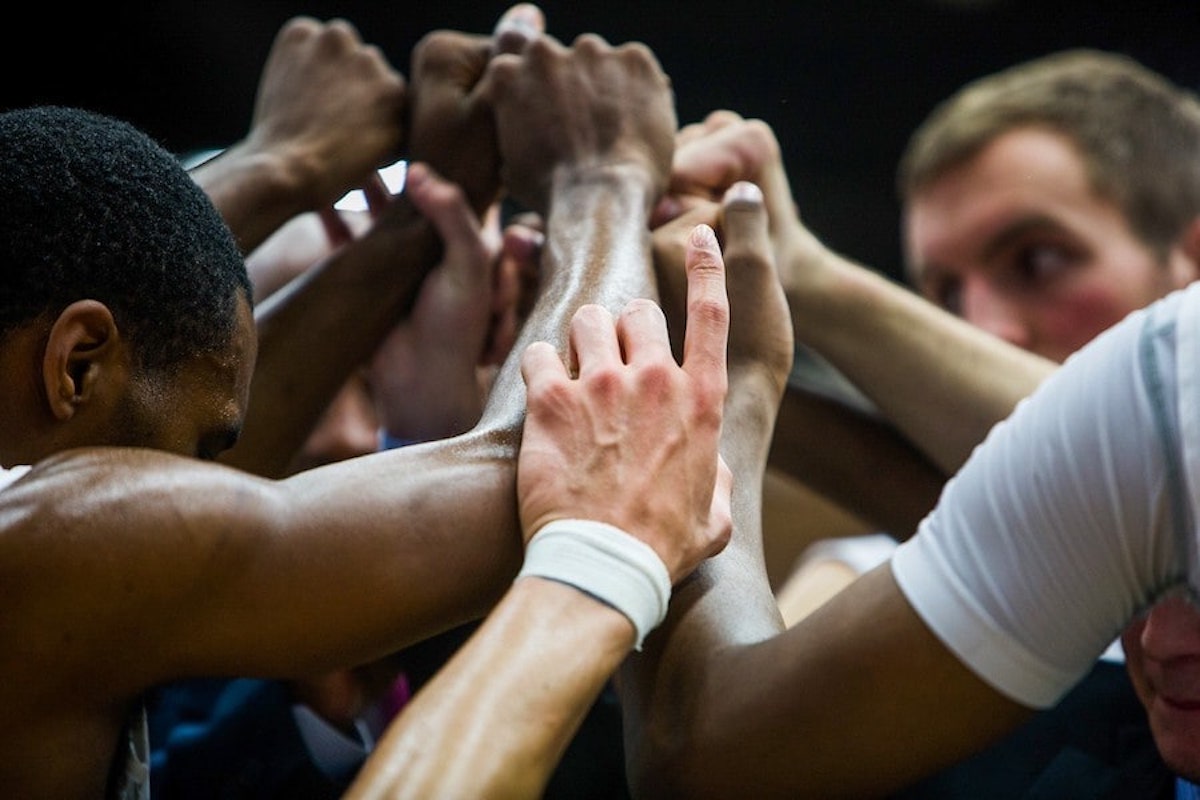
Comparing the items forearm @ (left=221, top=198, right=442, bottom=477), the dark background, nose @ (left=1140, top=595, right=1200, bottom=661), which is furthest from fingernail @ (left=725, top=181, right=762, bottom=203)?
the dark background

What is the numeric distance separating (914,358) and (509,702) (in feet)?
2.45

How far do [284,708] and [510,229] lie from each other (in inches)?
22.6

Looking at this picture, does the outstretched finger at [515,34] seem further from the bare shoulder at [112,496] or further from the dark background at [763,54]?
the dark background at [763,54]

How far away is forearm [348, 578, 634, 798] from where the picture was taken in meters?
0.68

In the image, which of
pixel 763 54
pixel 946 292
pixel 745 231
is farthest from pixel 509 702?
pixel 763 54

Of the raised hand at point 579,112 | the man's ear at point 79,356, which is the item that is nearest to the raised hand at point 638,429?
the man's ear at point 79,356

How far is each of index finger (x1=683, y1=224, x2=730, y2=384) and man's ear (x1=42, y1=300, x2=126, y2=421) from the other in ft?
1.18

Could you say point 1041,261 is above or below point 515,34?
below

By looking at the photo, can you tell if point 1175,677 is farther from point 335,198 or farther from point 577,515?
point 335,198

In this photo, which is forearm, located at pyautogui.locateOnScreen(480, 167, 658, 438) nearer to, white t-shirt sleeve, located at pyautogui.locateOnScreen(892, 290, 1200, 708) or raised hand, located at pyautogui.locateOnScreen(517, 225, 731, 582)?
raised hand, located at pyautogui.locateOnScreen(517, 225, 731, 582)

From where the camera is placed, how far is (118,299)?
827 millimetres

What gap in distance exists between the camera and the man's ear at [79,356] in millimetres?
801

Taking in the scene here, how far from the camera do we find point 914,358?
1327 millimetres

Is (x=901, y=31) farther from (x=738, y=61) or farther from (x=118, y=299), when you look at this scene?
(x=118, y=299)
